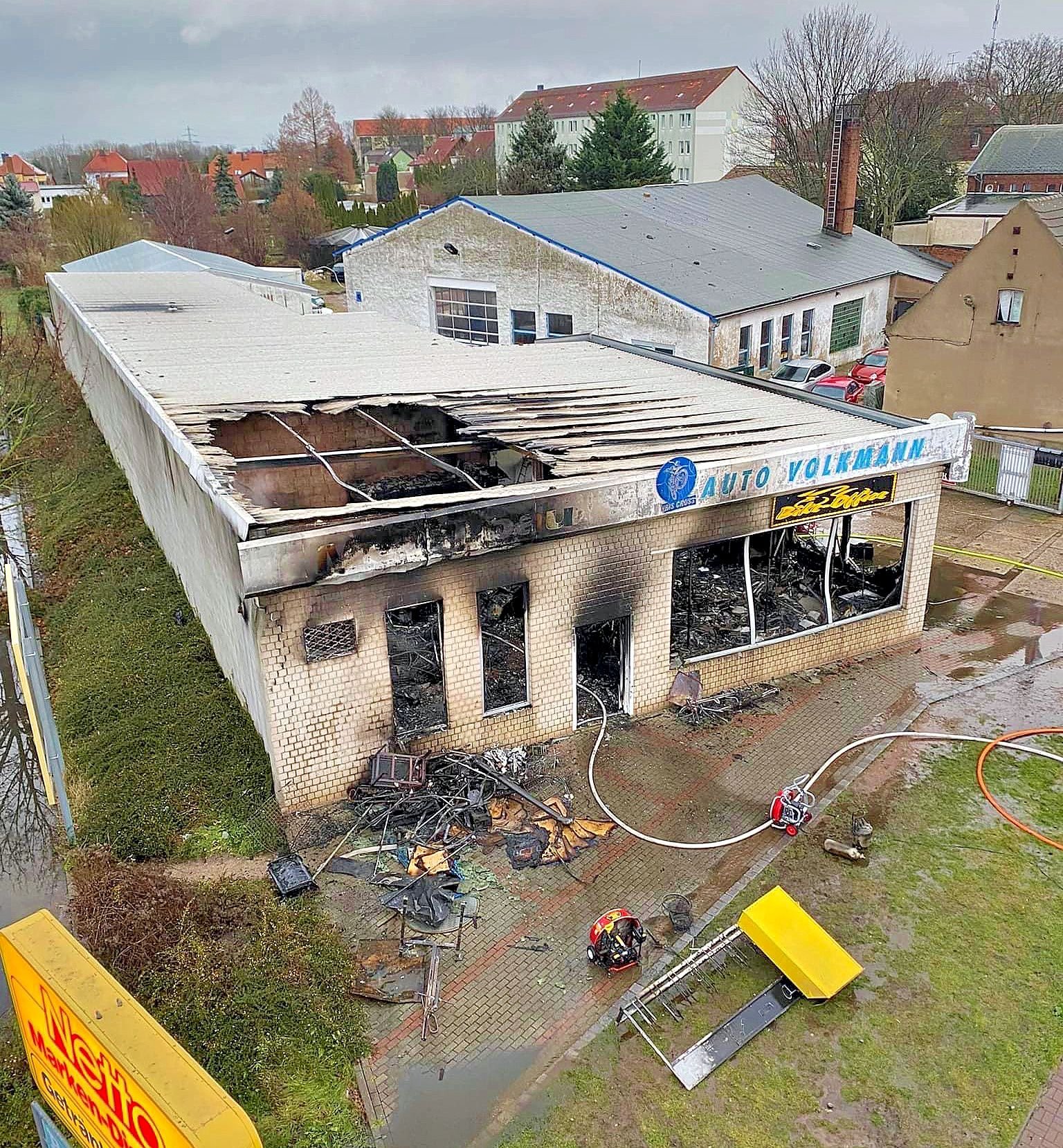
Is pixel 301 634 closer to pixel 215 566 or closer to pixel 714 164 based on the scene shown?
pixel 215 566

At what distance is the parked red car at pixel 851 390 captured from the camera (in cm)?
2822

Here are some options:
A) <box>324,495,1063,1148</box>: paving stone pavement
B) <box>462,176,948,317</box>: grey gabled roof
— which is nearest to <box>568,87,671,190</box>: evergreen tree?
<box>462,176,948,317</box>: grey gabled roof

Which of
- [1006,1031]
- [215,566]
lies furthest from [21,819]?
[1006,1031]

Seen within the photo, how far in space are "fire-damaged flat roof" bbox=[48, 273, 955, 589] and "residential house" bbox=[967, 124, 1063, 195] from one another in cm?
4077

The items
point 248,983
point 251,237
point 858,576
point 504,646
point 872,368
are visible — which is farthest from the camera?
point 251,237

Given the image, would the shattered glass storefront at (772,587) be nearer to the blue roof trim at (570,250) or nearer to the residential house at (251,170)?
the blue roof trim at (570,250)

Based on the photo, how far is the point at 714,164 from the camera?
86.7 metres

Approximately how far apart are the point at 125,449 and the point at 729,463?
15718 mm

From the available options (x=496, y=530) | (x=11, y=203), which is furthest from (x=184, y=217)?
(x=496, y=530)

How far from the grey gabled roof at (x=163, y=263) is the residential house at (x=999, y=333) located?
27.2m

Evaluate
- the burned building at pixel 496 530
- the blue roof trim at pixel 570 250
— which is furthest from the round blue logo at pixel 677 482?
the blue roof trim at pixel 570 250

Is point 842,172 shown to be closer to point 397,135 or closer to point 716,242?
point 716,242

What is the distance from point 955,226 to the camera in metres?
45.0

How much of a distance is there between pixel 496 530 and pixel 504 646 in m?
3.79
